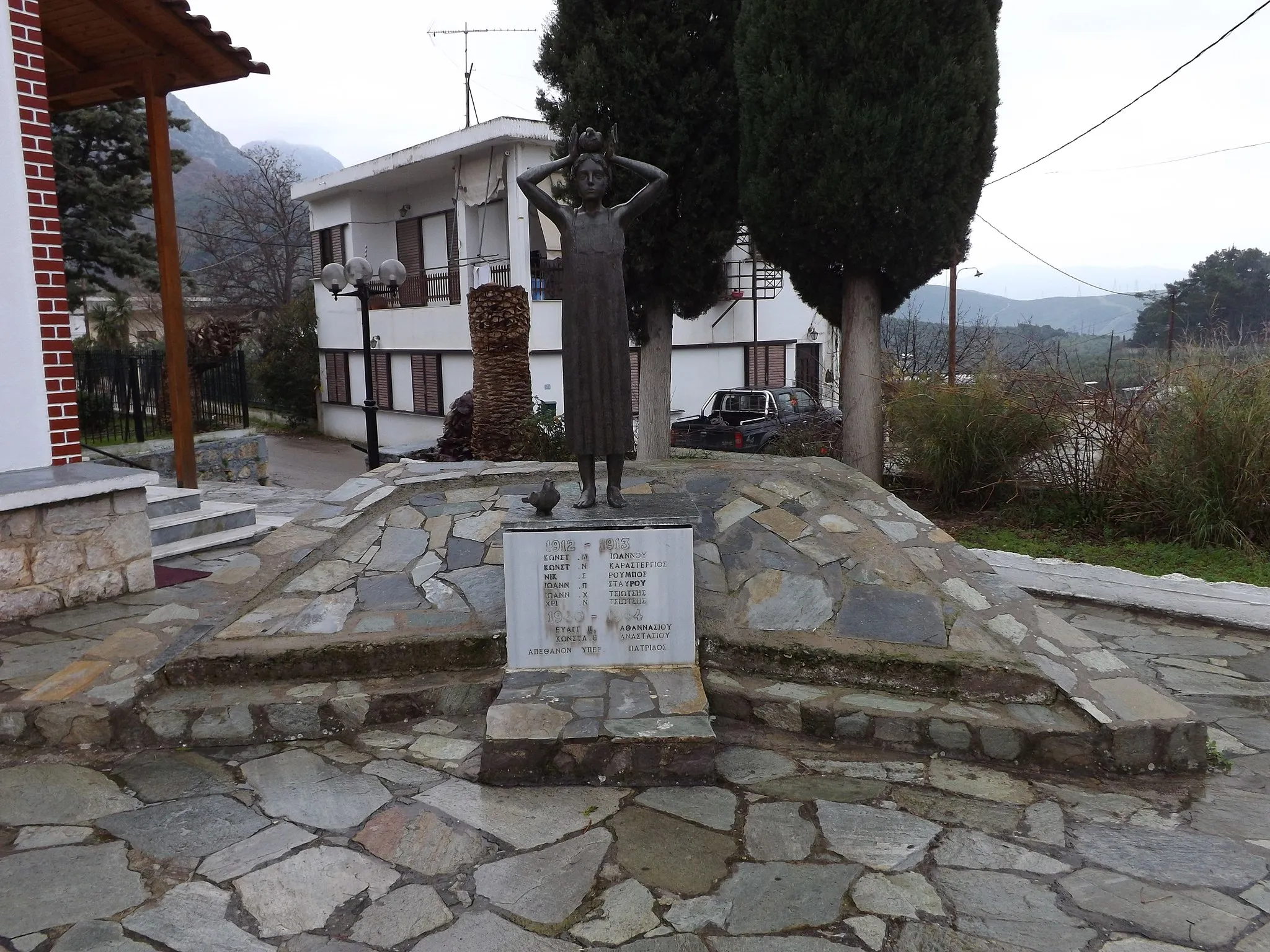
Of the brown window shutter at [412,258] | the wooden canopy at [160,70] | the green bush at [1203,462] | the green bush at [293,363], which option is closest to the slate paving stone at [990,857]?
the green bush at [1203,462]

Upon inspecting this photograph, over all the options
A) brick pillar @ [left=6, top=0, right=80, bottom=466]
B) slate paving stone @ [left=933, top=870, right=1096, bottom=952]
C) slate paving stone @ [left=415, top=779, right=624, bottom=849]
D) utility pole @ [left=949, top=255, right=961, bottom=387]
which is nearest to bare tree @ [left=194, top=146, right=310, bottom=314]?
utility pole @ [left=949, top=255, right=961, bottom=387]

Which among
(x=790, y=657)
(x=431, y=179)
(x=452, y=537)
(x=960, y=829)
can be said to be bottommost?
(x=960, y=829)

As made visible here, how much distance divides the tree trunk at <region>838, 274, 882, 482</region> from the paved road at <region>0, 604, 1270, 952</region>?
4495 mm

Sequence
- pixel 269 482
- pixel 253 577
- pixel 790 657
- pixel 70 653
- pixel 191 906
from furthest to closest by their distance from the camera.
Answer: pixel 269 482 < pixel 253 577 < pixel 70 653 < pixel 790 657 < pixel 191 906

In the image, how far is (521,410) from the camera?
39.0ft

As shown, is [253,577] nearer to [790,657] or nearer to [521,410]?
[790,657]

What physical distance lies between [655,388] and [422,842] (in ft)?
19.6

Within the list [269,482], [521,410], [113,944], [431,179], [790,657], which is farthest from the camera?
[431,179]

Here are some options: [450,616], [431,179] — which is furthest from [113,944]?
[431,179]

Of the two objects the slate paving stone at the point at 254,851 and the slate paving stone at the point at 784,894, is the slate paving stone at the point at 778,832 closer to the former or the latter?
the slate paving stone at the point at 784,894

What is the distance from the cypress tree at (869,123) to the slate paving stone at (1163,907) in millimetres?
5801

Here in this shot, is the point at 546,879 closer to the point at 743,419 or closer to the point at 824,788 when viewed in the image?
the point at 824,788

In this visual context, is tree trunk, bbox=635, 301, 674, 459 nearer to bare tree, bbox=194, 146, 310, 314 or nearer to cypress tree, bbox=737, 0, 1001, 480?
cypress tree, bbox=737, 0, 1001, 480

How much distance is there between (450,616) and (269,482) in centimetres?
1051
